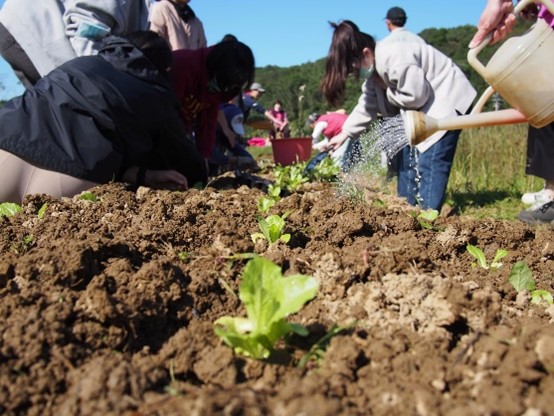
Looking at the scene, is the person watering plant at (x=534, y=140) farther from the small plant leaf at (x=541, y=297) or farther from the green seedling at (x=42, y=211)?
the green seedling at (x=42, y=211)

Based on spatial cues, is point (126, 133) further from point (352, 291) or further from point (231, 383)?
point (231, 383)

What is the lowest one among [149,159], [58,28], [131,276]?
[131,276]

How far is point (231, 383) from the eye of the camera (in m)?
1.03

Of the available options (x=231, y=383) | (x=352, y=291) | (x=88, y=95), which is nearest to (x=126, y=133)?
(x=88, y=95)

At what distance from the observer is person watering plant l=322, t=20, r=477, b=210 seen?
3.84 meters

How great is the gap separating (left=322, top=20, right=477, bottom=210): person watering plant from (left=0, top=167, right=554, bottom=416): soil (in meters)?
2.11

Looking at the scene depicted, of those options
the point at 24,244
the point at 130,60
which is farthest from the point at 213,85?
the point at 24,244

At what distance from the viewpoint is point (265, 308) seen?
44.1 inches

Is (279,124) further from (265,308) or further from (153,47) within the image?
(265,308)

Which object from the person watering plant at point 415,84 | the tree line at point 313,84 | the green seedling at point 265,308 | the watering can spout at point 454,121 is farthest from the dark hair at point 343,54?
the tree line at point 313,84

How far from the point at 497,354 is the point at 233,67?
9.74ft

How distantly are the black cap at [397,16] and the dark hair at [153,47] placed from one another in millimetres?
2174

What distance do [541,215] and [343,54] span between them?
1.94 m

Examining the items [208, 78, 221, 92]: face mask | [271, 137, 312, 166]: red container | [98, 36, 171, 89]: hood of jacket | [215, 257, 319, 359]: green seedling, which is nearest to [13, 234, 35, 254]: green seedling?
[215, 257, 319, 359]: green seedling
